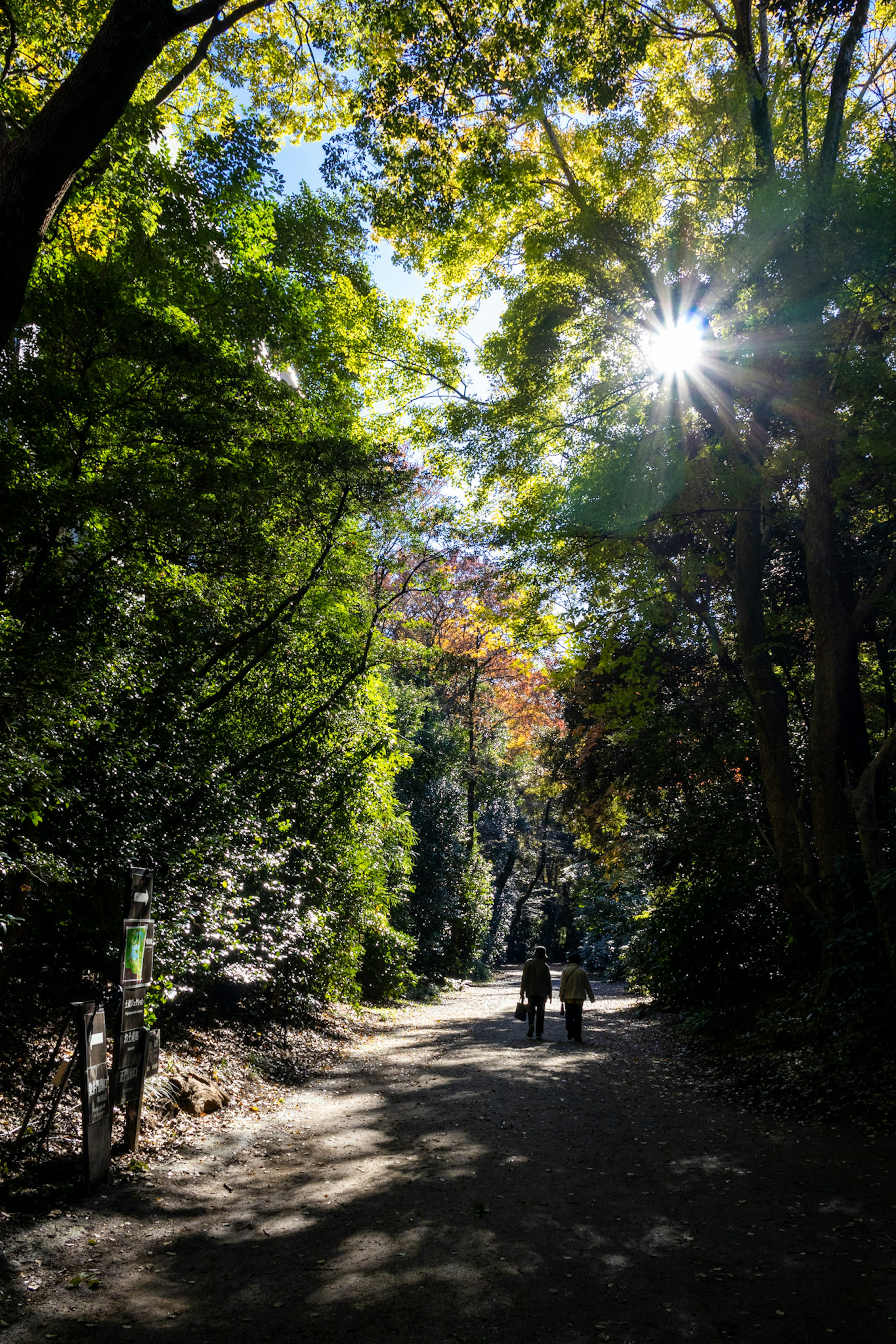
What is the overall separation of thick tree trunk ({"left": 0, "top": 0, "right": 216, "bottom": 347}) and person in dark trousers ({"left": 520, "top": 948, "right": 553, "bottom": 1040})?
11.7 metres

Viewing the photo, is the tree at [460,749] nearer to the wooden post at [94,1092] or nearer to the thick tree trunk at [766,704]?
the thick tree trunk at [766,704]

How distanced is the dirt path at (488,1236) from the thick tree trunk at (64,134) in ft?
18.1

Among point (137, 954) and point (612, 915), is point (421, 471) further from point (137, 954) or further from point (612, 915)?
point (612, 915)

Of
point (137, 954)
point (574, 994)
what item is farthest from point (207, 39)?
point (574, 994)

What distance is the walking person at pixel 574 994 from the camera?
485 inches

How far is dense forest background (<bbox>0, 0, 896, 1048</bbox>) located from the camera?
21.7 ft

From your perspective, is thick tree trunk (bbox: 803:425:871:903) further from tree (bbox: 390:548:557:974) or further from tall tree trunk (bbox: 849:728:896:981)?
tree (bbox: 390:548:557:974)

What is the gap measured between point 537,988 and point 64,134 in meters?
12.7

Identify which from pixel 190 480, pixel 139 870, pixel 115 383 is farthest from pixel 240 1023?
pixel 115 383

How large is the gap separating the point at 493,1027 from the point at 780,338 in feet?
42.2

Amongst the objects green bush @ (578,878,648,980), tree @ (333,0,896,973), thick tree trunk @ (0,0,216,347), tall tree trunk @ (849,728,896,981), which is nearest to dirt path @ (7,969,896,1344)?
tall tree trunk @ (849,728,896,981)

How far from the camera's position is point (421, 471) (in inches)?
541

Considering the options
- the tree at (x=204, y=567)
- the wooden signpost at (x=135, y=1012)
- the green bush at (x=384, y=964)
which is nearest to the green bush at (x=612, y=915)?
the green bush at (x=384, y=964)

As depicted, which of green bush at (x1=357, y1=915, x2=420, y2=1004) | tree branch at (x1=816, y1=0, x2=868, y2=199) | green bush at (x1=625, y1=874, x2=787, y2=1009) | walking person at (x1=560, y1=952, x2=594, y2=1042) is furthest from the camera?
green bush at (x1=357, y1=915, x2=420, y2=1004)
